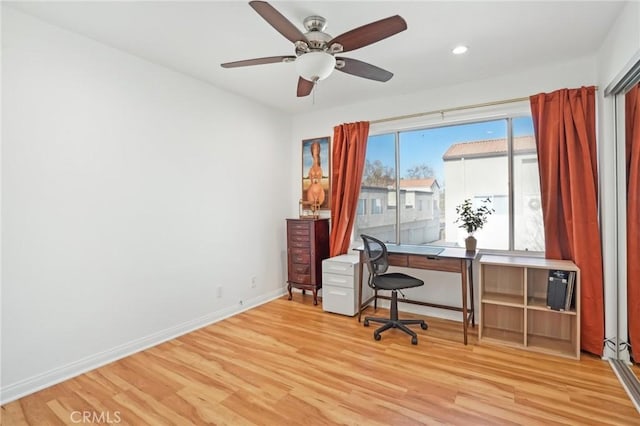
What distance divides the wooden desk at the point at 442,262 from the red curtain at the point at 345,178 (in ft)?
2.02

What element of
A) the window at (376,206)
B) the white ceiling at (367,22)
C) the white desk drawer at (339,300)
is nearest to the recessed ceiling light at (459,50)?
the white ceiling at (367,22)

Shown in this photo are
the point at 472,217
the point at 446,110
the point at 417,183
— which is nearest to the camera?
the point at 472,217

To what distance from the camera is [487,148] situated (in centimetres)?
342

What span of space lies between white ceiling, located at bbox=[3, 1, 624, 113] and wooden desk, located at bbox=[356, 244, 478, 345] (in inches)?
70.1

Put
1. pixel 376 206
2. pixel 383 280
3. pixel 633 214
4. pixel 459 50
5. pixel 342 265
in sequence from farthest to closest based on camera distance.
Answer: pixel 376 206 → pixel 342 265 → pixel 383 280 → pixel 459 50 → pixel 633 214

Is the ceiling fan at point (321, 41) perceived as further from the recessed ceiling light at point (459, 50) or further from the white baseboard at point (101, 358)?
the white baseboard at point (101, 358)

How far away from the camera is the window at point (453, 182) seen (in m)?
3.24

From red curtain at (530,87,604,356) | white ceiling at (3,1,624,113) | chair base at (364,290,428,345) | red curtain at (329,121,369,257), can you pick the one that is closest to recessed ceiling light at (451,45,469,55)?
white ceiling at (3,1,624,113)

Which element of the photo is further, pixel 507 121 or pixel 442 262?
pixel 507 121

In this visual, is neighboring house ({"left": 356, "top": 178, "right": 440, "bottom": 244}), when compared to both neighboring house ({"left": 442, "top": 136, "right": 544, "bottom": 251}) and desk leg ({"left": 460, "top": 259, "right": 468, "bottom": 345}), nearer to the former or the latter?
neighboring house ({"left": 442, "top": 136, "right": 544, "bottom": 251})

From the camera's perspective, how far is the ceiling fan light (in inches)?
78.1

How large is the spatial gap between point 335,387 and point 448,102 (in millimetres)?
3046

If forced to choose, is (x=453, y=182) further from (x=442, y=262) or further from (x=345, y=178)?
(x=345, y=178)

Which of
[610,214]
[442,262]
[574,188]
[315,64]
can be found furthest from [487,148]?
[315,64]
